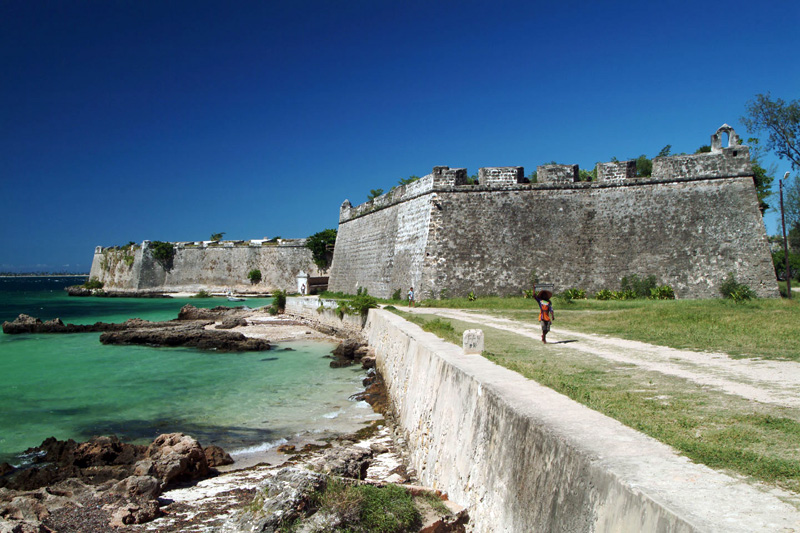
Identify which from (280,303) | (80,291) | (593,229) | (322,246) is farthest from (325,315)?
(80,291)

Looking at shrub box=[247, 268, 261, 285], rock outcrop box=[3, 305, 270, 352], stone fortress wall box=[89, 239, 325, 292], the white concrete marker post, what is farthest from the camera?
shrub box=[247, 268, 261, 285]

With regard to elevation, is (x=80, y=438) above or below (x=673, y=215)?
below

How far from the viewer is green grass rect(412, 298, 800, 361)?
28.0ft

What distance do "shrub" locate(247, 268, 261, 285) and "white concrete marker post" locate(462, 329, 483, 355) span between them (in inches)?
2038

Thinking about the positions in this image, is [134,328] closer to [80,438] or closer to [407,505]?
[80,438]

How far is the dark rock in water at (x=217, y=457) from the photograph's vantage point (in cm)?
895

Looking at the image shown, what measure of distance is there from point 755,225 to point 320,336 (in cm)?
1800

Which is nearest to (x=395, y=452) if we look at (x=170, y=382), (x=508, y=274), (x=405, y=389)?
(x=405, y=389)

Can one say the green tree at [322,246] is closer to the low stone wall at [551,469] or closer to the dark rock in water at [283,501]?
the low stone wall at [551,469]

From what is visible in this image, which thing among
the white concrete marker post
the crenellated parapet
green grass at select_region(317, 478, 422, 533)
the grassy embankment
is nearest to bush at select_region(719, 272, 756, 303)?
the grassy embankment

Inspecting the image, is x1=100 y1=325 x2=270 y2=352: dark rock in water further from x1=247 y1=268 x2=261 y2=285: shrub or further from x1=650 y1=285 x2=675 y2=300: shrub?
x1=247 y1=268 x2=261 y2=285: shrub

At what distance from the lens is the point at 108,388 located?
15859mm

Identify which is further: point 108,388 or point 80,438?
point 108,388

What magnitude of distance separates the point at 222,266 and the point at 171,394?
45152 millimetres
